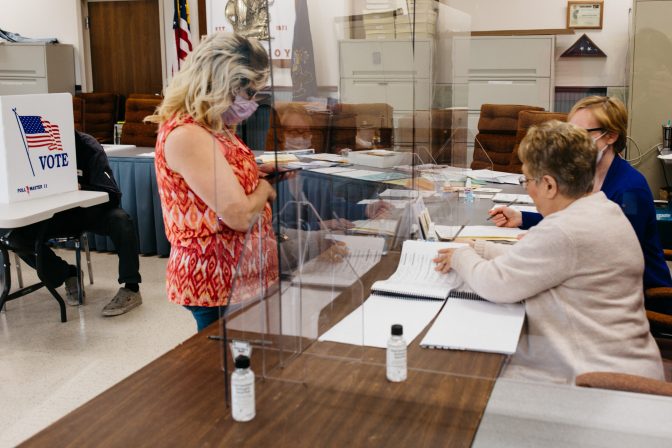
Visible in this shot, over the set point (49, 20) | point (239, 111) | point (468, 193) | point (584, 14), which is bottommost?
point (468, 193)

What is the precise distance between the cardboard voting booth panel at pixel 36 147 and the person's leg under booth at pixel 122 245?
0.26m

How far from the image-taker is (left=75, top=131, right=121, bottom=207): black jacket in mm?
4496

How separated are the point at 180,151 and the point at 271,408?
30.0 inches

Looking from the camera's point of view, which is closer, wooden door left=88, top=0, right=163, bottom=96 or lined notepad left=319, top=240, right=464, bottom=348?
lined notepad left=319, top=240, right=464, bottom=348

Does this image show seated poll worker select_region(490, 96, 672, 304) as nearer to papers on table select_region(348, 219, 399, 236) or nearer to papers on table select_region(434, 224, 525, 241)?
papers on table select_region(434, 224, 525, 241)

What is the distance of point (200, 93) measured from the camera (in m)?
1.87

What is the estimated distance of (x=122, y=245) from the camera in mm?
4516

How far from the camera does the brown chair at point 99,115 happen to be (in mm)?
8391

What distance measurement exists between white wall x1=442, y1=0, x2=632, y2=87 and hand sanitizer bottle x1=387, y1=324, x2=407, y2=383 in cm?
549

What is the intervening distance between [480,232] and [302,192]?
4.43 feet

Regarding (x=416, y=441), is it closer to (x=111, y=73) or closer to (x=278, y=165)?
(x=278, y=165)

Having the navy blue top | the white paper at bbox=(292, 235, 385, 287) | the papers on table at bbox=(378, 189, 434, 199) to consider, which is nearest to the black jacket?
the papers on table at bbox=(378, 189, 434, 199)

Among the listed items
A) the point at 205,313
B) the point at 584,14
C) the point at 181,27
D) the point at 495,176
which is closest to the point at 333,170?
the point at 205,313

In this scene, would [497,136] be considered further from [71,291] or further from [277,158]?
[277,158]
